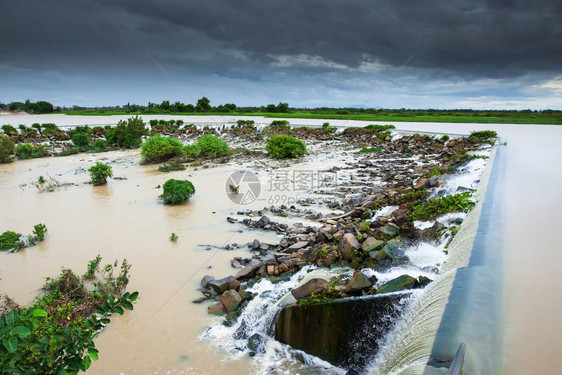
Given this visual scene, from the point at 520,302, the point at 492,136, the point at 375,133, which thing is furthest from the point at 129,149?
the point at 520,302

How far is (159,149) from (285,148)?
839cm

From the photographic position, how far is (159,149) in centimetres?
2164

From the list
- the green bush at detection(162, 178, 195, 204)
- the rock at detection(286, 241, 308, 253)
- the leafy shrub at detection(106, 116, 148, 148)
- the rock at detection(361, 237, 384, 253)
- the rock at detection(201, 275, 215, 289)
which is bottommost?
the rock at detection(201, 275, 215, 289)

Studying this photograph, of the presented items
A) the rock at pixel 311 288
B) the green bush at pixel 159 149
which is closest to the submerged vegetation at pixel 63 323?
the rock at pixel 311 288

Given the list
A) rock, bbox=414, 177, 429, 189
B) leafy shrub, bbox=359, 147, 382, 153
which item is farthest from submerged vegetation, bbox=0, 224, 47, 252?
leafy shrub, bbox=359, 147, 382, 153

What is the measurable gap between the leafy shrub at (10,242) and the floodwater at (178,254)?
0.32 metres

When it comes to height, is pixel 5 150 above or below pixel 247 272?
above

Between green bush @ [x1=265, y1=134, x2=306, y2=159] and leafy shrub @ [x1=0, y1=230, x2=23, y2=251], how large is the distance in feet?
52.2

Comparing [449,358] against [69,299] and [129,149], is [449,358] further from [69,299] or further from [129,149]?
[129,149]

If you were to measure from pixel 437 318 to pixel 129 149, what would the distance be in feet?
98.3

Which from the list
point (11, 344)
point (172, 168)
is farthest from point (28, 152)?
point (11, 344)

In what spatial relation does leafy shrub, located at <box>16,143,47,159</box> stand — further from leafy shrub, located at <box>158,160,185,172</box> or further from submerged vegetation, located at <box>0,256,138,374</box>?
submerged vegetation, located at <box>0,256,138,374</box>

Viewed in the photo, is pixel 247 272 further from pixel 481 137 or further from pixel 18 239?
pixel 481 137

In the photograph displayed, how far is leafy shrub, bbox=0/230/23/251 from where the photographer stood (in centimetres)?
855
